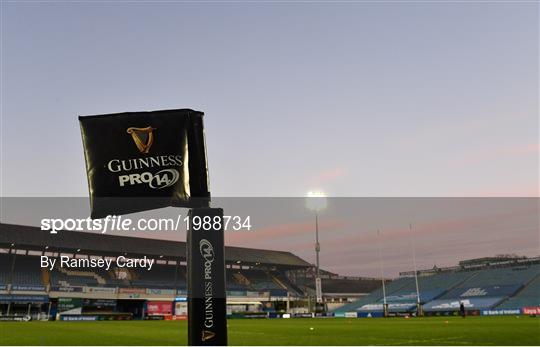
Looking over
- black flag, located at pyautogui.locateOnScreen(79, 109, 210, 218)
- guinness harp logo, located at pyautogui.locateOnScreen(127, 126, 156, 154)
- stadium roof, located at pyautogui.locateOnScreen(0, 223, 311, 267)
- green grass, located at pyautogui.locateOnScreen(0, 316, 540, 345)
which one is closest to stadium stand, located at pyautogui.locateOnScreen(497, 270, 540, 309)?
green grass, located at pyautogui.locateOnScreen(0, 316, 540, 345)

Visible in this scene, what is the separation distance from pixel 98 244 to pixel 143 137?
85647 millimetres

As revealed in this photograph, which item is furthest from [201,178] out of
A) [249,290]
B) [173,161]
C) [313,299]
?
[313,299]

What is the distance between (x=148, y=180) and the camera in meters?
6.43

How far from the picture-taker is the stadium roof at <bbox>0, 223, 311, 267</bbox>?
77.2 m

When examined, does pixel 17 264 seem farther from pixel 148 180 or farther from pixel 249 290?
pixel 148 180

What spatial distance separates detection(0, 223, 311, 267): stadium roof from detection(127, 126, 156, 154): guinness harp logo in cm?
7757

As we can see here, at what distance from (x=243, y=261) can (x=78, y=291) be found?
3456cm

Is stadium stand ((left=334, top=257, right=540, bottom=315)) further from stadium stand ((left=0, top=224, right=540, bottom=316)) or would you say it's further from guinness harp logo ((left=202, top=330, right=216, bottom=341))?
guinness harp logo ((left=202, top=330, right=216, bottom=341))

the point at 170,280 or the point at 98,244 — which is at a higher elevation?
the point at 98,244

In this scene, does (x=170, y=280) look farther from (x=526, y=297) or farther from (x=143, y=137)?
(x=143, y=137)

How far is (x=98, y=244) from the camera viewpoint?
86.5 metres

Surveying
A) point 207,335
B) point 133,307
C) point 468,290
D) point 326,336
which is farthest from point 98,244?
point 207,335

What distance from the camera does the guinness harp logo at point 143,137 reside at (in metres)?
6.42

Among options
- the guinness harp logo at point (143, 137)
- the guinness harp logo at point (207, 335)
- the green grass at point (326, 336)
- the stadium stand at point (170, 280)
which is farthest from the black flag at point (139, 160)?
the stadium stand at point (170, 280)
